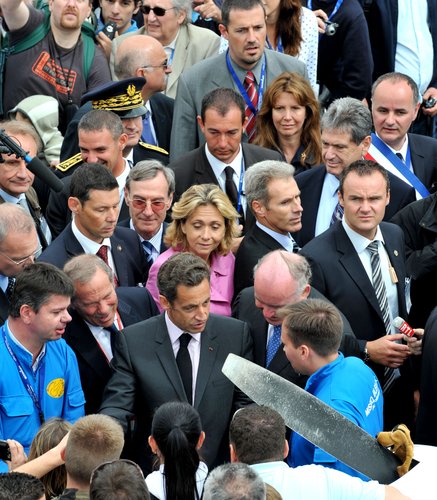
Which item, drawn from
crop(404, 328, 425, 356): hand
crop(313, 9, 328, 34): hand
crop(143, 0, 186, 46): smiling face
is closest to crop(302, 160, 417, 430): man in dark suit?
crop(404, 328, 425, 356): hand

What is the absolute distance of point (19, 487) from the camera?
15.0ft

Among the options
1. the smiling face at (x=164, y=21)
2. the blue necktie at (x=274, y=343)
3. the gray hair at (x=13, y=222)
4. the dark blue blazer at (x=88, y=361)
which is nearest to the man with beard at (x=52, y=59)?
the smiling face at (x=164, y=21)

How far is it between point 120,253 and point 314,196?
147 centimetres

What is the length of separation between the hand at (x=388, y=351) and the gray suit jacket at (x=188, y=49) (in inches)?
145

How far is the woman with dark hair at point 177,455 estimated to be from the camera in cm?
525

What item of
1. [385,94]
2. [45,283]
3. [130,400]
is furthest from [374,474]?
[385,94]

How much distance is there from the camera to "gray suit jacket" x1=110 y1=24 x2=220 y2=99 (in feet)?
33.2

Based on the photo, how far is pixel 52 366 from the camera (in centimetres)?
641

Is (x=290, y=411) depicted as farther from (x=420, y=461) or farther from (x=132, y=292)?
(x=132, y=292)

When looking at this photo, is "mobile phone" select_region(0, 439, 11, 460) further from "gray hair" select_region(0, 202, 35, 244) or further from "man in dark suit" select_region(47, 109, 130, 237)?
"man in dark suit" select_region(47, 109, 130, 237)

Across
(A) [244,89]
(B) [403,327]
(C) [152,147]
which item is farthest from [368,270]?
(A) [244,89]

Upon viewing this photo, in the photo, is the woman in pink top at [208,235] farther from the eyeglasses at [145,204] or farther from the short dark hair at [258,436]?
the short dark hair at [258,436]

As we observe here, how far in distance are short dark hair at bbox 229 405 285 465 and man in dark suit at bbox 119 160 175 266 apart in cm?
280

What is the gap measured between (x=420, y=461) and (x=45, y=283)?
2.17 metres
